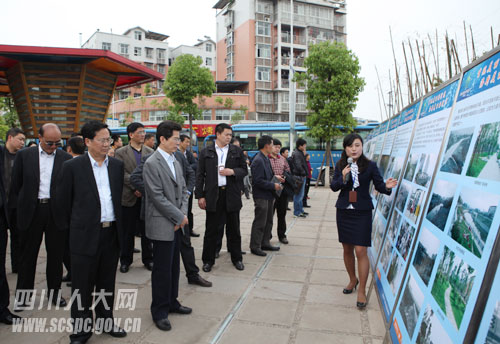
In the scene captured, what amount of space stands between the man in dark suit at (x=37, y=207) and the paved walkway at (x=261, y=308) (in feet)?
1.20

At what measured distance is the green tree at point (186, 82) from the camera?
26062 mm

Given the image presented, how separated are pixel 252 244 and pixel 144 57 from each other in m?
52.4

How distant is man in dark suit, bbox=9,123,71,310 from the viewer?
135 inches

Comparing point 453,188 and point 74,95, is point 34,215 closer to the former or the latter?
point 453,188

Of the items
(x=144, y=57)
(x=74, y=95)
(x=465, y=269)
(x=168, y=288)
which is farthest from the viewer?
(x=144, y=57)

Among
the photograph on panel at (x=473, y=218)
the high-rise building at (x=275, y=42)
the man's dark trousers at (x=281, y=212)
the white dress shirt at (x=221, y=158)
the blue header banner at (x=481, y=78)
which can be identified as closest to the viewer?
the photograph on panel at (x=473, y=218)

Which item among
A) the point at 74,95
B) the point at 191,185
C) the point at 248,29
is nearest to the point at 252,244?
the point at 191,185

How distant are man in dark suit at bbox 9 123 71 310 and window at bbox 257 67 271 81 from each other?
3902 centimetres

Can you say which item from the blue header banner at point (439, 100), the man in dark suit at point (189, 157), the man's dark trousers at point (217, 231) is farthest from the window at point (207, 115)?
the blue header banner at point (439, 100)

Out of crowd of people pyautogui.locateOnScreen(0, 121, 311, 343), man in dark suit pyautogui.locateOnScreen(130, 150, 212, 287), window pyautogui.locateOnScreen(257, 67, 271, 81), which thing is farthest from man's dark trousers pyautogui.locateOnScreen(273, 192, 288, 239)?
window pyautogui.locateOnScreen(257, 67, 271, 81)

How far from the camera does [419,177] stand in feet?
9.33

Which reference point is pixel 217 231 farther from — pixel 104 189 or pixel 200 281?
pixel 104 189

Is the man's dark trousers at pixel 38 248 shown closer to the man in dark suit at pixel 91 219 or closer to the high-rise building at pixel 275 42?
the man in dark suit at pixel 91 219

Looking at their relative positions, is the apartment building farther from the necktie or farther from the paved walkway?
the necktie
